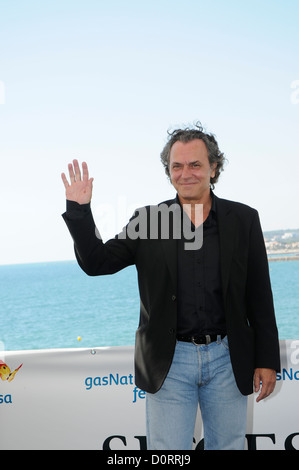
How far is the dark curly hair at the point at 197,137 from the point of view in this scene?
208 centimetres

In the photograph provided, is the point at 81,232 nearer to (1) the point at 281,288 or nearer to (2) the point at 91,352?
(2) the point at 91,352

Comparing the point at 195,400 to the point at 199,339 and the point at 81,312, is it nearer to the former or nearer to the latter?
the point at 199,339

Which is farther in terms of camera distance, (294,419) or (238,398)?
(294,419)

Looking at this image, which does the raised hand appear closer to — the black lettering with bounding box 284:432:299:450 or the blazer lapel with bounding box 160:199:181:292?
the blazer lapel with bounding box 160:199:181:292

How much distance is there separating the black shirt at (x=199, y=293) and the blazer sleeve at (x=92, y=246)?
22 centimetres

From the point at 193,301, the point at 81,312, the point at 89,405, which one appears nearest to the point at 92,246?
the point at 193,301

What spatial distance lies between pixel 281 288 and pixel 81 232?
57533 mm

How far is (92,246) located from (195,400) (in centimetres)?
66

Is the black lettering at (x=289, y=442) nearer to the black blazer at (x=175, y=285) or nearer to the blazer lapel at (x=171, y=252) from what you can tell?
the black blazer at (x=175, y=285)

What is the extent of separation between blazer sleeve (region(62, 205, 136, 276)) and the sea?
31537mm

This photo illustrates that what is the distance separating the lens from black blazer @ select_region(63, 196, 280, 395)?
Result: 6.27 ft

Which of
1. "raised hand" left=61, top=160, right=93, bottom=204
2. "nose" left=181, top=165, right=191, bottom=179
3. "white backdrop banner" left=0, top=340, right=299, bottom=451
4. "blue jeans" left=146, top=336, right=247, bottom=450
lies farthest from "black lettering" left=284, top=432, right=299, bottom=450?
"raised hand" left=61, top=160, right=93, bottom=204

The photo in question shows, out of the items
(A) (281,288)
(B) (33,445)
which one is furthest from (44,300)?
(B) (33,445)

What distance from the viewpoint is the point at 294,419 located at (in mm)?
2771
